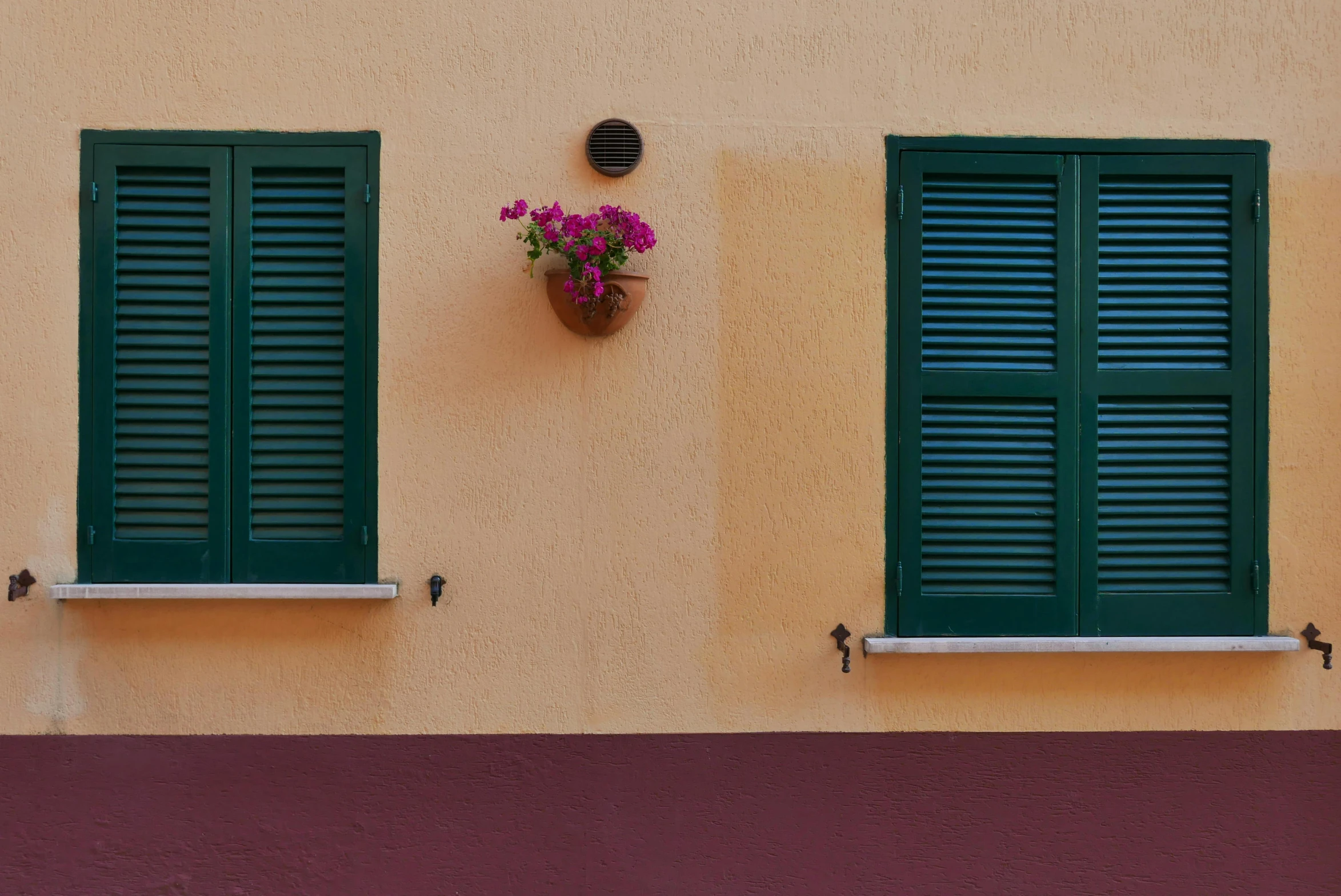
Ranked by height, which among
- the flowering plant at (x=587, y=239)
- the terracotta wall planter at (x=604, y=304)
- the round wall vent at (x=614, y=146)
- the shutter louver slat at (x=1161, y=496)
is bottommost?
the shutter louver slat at (x=1161, y=496)

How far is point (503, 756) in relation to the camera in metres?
3.14

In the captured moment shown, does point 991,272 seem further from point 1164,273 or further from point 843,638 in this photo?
point 843,638

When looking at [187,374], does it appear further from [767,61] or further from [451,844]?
[767,61]

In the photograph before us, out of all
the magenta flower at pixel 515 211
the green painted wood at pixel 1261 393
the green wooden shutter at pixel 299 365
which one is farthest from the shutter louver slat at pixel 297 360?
the green painted wood at pixel 1261 393

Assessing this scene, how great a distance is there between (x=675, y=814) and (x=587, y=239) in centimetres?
202

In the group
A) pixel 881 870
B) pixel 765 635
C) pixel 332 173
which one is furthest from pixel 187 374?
pixel 881 870

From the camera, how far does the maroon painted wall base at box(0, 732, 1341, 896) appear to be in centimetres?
311

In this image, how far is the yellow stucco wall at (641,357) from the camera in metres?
3.14

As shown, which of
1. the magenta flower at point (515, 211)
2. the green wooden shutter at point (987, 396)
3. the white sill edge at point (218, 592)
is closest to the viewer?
the magenta flower at point (515, 211)

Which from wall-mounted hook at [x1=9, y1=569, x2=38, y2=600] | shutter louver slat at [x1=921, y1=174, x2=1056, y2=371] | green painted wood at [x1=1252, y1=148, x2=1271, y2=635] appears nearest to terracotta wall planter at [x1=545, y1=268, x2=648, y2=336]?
shutter louver slat at [x1=921, y1=174, x2=1056, y2=371]

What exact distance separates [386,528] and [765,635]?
141 cm

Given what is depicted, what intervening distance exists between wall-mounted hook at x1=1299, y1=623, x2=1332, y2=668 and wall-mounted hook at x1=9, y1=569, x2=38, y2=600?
179 inches

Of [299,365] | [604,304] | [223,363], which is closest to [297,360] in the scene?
[299,365]

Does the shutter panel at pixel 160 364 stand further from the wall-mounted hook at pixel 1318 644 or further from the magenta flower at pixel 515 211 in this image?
the wall-mounted hook at pixel 1318 644
